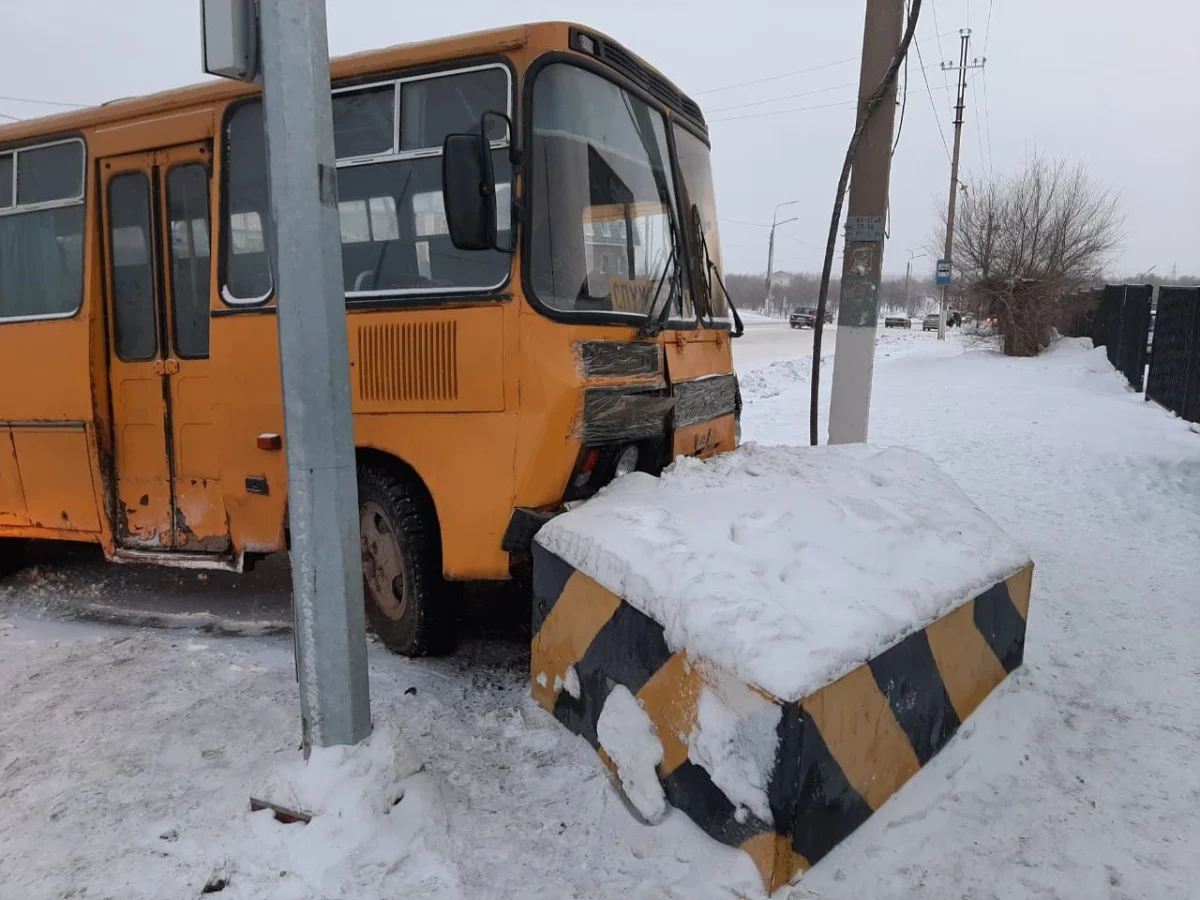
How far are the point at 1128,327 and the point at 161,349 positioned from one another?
53.1 ft

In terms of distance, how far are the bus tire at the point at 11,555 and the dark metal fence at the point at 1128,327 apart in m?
14.8

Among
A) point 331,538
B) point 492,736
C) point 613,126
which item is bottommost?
point 492,736

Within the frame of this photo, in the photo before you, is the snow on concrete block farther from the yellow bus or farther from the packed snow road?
the packed snow road

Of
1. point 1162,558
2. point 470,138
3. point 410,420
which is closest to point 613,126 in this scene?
point 470,138

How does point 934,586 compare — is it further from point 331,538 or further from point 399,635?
point 399,635

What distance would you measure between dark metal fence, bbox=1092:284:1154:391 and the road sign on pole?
14251mm

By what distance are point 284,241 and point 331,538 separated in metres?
0.88

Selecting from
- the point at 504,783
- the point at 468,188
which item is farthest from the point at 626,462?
the point at 504,783

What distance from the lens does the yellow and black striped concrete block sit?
7.30 feet

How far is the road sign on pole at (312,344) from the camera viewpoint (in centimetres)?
232

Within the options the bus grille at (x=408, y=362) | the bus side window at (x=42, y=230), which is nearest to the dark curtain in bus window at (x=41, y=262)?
the bus side window at (x=42, y=230)

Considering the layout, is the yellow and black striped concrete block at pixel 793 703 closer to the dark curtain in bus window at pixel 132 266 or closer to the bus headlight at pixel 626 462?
the bus headlight at pixel 626 462

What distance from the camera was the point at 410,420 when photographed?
11.8ft

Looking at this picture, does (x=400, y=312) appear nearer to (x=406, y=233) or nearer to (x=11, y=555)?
(x=406, y=233)
